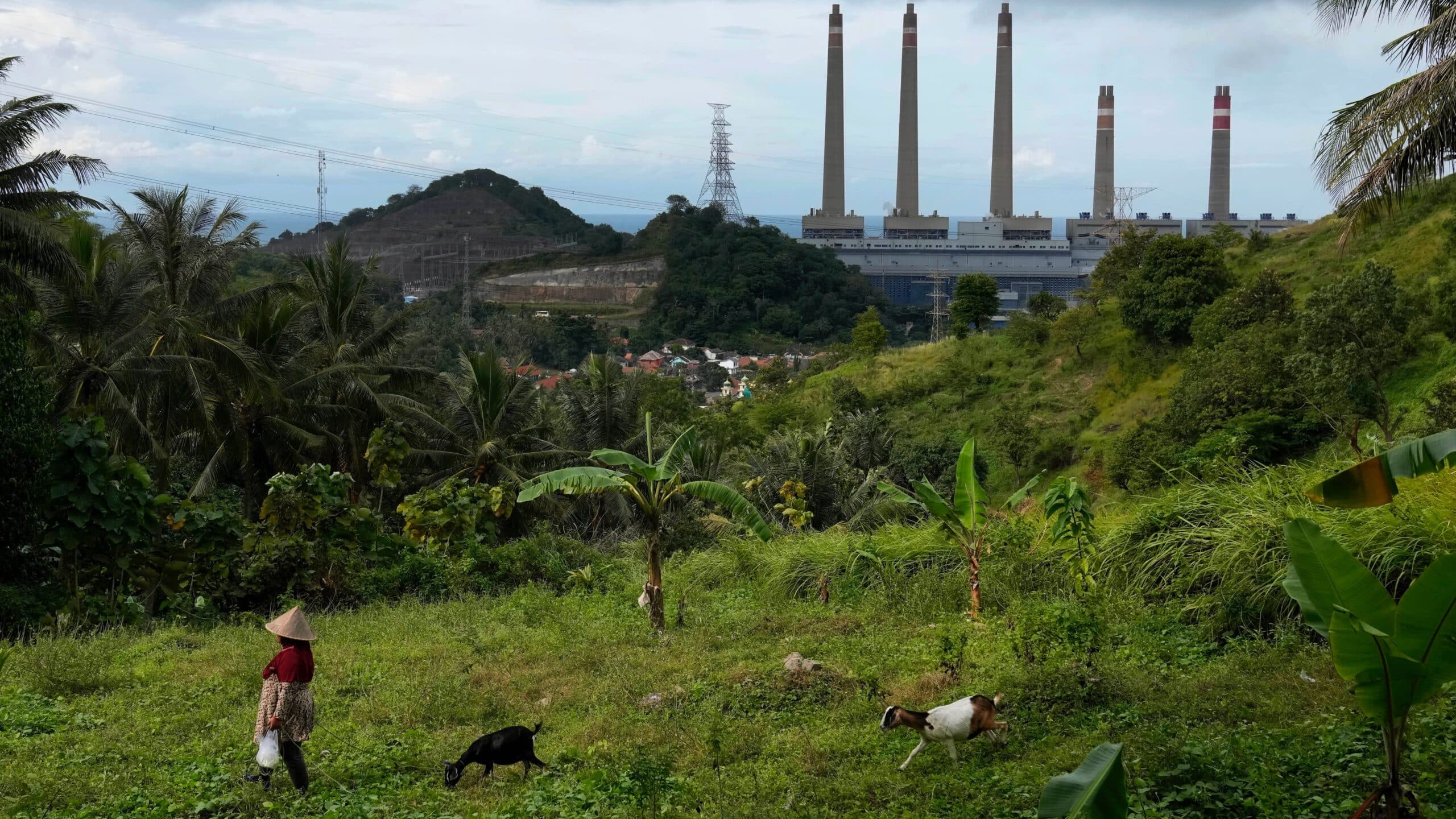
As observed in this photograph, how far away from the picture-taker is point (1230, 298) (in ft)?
84.6

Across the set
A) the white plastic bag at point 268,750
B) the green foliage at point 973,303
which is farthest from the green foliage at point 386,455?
the green foliage at point 973,303

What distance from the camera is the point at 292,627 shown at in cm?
567

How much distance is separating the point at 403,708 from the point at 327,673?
128 centimetres

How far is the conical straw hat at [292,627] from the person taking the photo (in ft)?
18.5

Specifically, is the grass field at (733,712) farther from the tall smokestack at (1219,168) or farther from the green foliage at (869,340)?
the tall smokestack at (1219,168)

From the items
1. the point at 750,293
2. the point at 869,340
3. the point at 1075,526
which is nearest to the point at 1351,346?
the point at 1075,526

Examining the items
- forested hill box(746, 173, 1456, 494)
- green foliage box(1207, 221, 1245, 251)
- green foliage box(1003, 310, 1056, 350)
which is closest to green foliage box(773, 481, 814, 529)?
forested hill box(746, 173, 1456, 494)

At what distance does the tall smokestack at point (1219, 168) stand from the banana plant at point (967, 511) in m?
93.2

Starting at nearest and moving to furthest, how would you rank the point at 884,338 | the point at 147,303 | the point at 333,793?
Answer: the point at 333,793, the point at 147,303, the point at 884,338

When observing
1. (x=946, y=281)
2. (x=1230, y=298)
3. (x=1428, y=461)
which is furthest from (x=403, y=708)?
(x=946, y=281)

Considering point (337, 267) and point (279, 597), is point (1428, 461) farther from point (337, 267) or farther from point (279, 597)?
point (337, 267)

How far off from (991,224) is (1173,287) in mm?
71908

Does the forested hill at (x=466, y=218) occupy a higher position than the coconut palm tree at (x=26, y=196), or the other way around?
the forested hill at (x=466, y=218)

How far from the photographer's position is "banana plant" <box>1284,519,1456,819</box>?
3990 millimetres
